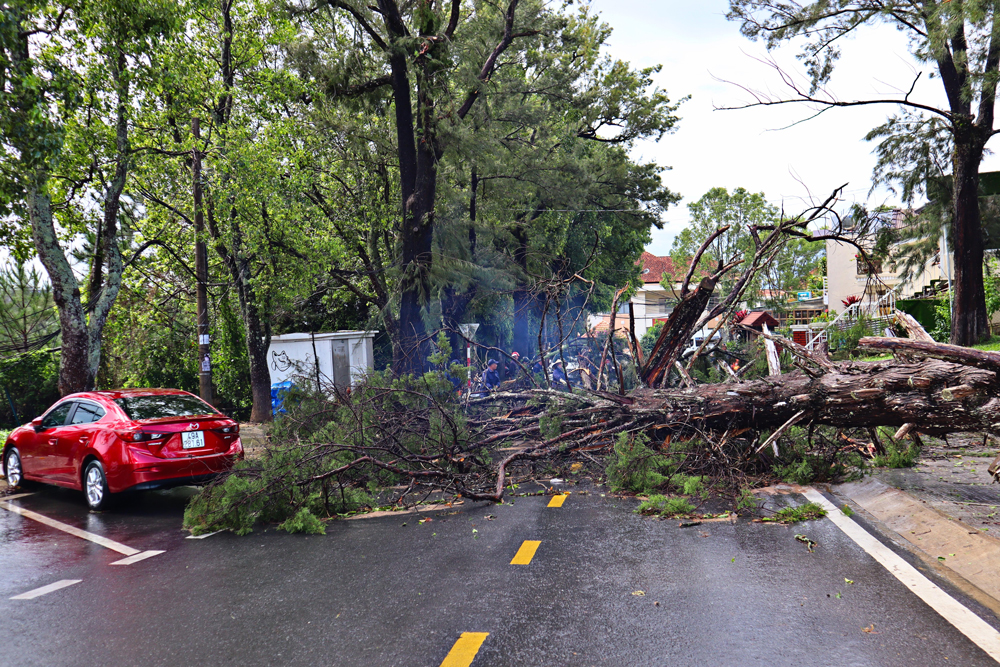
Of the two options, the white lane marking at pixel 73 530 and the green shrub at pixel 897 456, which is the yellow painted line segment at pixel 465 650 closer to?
the white lane marking at pixel 73 530

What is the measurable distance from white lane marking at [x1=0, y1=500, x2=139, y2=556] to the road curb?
6.59 meters

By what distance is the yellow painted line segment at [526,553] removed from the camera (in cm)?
524

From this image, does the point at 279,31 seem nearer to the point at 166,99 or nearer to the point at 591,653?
the point at 166,99

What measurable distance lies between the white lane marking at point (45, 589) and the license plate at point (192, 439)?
280 cm

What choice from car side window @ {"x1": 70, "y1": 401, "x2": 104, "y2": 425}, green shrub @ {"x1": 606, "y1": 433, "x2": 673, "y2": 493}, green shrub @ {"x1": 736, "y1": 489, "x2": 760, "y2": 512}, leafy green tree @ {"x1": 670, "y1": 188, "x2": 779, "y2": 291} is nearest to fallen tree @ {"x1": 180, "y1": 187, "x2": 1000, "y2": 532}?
green shrub @ {"x1": 606, "y1": 433, "x2": 673, "y2": 493}

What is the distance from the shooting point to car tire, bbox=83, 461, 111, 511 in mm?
8188

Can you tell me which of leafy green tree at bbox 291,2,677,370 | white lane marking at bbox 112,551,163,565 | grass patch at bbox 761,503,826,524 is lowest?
white lane marking at bbox 112,551,163,565

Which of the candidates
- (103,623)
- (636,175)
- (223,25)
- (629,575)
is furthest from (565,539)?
(636,175)

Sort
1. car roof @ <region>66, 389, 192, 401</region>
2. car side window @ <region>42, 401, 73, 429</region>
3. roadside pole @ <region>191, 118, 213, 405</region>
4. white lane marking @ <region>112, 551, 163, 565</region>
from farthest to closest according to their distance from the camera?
roadside pole @ <region>191, 118, 213, 405</region>, car side window @ <region>42, 401, 73, 429</region>, car roof @ <region>66, 389, 192, 401</region>, white lane marking @ <region>112, 551, 163, 565</region>

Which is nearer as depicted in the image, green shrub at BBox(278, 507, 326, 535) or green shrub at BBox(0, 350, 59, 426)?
green shrub at BBox(278, 507, 326, 535)

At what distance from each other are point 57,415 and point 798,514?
9199 mm

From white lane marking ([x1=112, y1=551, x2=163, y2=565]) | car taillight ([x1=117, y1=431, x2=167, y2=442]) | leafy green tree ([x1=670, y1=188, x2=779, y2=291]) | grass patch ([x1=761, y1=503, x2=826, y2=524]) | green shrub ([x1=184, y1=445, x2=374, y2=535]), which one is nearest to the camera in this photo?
white lane marking ([x1=112, y1=551, x2=163, y2=565])

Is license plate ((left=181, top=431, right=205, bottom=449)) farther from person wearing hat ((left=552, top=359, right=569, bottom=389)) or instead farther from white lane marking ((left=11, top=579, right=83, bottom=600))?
person wearing hat ((left=552, top=359, right=569, bottom=389))

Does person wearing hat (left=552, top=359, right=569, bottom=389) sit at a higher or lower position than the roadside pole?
lower
